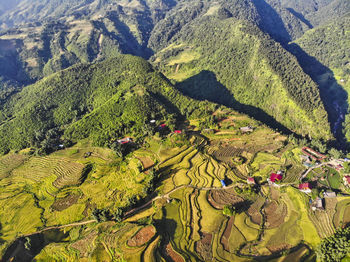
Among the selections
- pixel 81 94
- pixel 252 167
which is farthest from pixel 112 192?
pixel 81 94

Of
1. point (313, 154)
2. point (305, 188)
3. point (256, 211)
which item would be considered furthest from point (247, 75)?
point (256, 211)

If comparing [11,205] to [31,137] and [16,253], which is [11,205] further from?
[31,137]

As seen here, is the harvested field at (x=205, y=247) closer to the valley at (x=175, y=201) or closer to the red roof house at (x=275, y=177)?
the valley at (x=175, y=201)

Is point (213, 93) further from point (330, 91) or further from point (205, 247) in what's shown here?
point (205, 247)

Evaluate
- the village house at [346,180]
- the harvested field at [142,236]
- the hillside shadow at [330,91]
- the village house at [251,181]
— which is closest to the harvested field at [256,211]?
the village house at [251,181]

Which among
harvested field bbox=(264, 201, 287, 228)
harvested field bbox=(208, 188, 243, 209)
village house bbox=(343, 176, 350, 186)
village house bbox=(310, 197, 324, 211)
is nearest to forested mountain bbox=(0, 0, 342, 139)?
village house bbox=(343, 176, 350, 186)
